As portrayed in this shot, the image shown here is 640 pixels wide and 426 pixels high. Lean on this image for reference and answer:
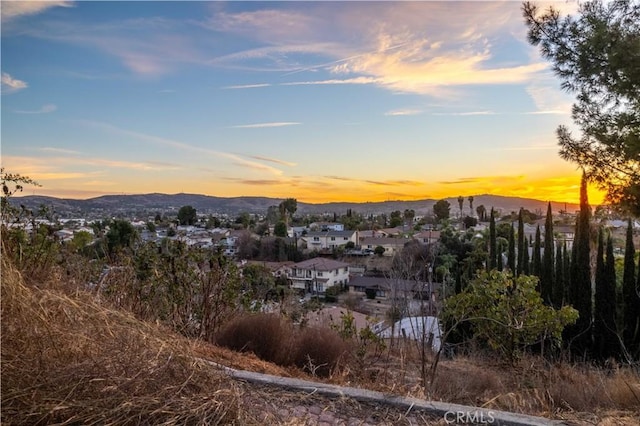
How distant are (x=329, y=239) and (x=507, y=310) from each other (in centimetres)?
3409

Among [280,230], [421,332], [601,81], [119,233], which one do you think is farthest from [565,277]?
[280,230]

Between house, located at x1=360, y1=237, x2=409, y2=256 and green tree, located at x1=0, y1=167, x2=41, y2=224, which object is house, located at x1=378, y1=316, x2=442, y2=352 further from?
house, located at x1=360, y1=237, x2=409, y2=256

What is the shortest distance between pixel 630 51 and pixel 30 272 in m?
5.70

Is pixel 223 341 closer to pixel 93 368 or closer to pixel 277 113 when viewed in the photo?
pixel 93 368

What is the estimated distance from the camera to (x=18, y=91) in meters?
2.92

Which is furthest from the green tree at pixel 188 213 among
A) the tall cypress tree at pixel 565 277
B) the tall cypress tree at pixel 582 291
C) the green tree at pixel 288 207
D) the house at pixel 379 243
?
the green tree at pixel 288 207

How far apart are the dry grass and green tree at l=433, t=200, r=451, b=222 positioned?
52.7m

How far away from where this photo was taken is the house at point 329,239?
38531mm

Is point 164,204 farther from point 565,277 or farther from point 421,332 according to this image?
point 565,277

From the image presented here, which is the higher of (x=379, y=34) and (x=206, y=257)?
(x=379, y=34)

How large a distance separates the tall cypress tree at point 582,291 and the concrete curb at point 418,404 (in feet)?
40.8

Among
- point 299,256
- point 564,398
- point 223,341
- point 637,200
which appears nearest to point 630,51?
point 637,200
